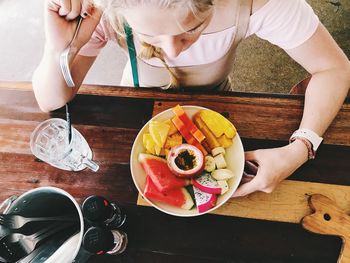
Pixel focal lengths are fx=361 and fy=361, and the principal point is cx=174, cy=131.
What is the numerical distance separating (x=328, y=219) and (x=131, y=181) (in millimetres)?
506

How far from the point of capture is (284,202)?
3.00 feet

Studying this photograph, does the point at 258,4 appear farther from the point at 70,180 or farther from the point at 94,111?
the point at 70,180

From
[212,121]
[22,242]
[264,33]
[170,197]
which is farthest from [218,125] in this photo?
[22,242]

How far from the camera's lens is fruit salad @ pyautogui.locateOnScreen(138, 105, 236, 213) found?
2.92ft

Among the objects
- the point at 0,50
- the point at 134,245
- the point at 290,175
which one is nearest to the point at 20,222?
the point at 134,245

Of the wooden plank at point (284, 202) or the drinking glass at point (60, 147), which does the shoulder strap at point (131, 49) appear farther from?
the wooden plank at point (284, 202)

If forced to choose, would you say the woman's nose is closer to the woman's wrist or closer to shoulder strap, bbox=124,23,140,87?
shoulder strap, bbox=124,23,140,87

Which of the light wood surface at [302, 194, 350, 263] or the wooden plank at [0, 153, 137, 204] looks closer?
the light wood surface at [302, 194, 350, 263]

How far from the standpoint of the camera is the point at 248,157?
3.10 feet

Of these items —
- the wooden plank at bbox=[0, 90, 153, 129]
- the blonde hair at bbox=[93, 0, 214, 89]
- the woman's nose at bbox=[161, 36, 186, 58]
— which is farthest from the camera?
the wooden plank at bbox=[0, 90, 153, 129]

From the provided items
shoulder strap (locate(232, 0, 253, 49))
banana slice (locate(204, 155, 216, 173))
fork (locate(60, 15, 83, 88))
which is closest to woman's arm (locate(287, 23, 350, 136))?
shoulder strap (locate(232, 0, 253, 49))

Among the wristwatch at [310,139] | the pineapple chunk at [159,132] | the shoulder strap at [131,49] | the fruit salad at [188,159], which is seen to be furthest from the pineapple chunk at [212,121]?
the shoulder strap at [131,49]

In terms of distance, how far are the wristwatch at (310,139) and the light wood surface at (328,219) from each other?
11 cm

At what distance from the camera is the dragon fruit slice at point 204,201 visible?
2.86 feet
